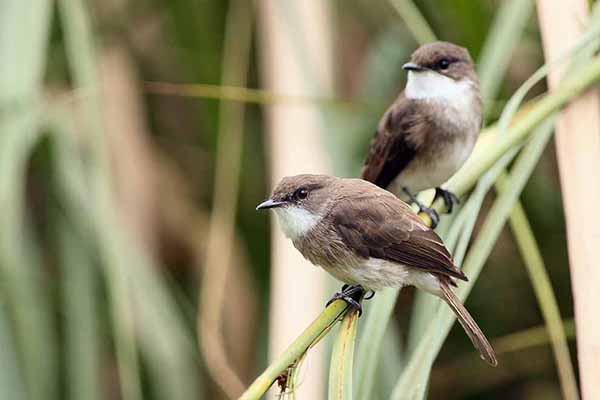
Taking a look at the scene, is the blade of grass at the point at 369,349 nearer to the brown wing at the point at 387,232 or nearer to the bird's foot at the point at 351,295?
the bird's foot at the point at 351,295

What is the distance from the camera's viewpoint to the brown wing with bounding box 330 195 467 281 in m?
1.71

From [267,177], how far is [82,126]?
0.57 meters

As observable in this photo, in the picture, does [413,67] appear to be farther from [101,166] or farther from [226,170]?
[101,166]

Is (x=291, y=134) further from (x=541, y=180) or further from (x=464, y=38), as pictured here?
(x=541, y=180)

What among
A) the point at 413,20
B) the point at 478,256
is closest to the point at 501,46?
the point at 413,20

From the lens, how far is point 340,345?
3.87 ft

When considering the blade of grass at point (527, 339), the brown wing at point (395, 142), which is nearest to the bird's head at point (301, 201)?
the brown wing at point (395, 142)

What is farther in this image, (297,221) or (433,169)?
(433,169)

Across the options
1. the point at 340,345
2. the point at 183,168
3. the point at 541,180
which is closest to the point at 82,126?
the point at 183,168

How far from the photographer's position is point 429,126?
2406 mm

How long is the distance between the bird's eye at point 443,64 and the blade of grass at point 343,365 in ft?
4.04

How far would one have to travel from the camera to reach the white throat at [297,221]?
1862 millimetres

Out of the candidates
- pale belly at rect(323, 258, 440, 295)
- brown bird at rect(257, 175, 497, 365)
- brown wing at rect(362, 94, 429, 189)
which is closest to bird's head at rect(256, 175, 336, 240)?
brown bird at rect(257, 175, 497, 365)

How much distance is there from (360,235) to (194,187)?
1.41m
